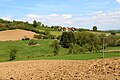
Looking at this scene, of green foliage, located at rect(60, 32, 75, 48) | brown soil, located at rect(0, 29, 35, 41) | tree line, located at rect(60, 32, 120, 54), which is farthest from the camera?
brown soil, located at rect(0, 29, 35, 41)

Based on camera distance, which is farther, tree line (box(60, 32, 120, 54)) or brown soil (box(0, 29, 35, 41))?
brown soil (box(0, 29, 35, 41))

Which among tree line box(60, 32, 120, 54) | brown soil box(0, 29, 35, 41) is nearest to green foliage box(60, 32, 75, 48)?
tree line box(60, 32, 120, 54)

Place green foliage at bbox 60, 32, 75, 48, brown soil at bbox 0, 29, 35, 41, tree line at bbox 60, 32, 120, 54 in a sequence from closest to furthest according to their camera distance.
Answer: tree line at bbox 60, 32, 120, 54 → green foliage at bbox 60, 32, 75, 48 → brown soil at bbox 0, 29, 35, 41

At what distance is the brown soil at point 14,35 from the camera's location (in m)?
88.2

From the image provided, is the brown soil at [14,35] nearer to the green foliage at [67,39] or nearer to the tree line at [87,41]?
the green foliage at [67,39]

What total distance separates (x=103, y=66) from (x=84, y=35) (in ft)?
205

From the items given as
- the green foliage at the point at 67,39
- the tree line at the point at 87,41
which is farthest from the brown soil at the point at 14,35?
the tree line at the point at 87,41

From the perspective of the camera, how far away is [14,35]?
301 ft

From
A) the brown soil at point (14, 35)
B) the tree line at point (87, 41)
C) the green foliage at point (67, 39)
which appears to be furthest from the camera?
the brown soil at point (14, 35)

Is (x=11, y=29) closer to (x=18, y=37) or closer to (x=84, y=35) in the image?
(x=18, y=37)

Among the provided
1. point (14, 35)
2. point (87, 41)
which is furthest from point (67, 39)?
point (14, 35)

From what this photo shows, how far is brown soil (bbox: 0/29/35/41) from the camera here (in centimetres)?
8824

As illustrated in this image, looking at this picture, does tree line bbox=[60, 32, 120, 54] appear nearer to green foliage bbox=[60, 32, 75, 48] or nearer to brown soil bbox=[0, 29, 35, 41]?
green foliage bbox=[60, 32, 75, 48]

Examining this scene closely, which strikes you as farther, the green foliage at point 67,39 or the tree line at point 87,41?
the green foliage at point 67,39
